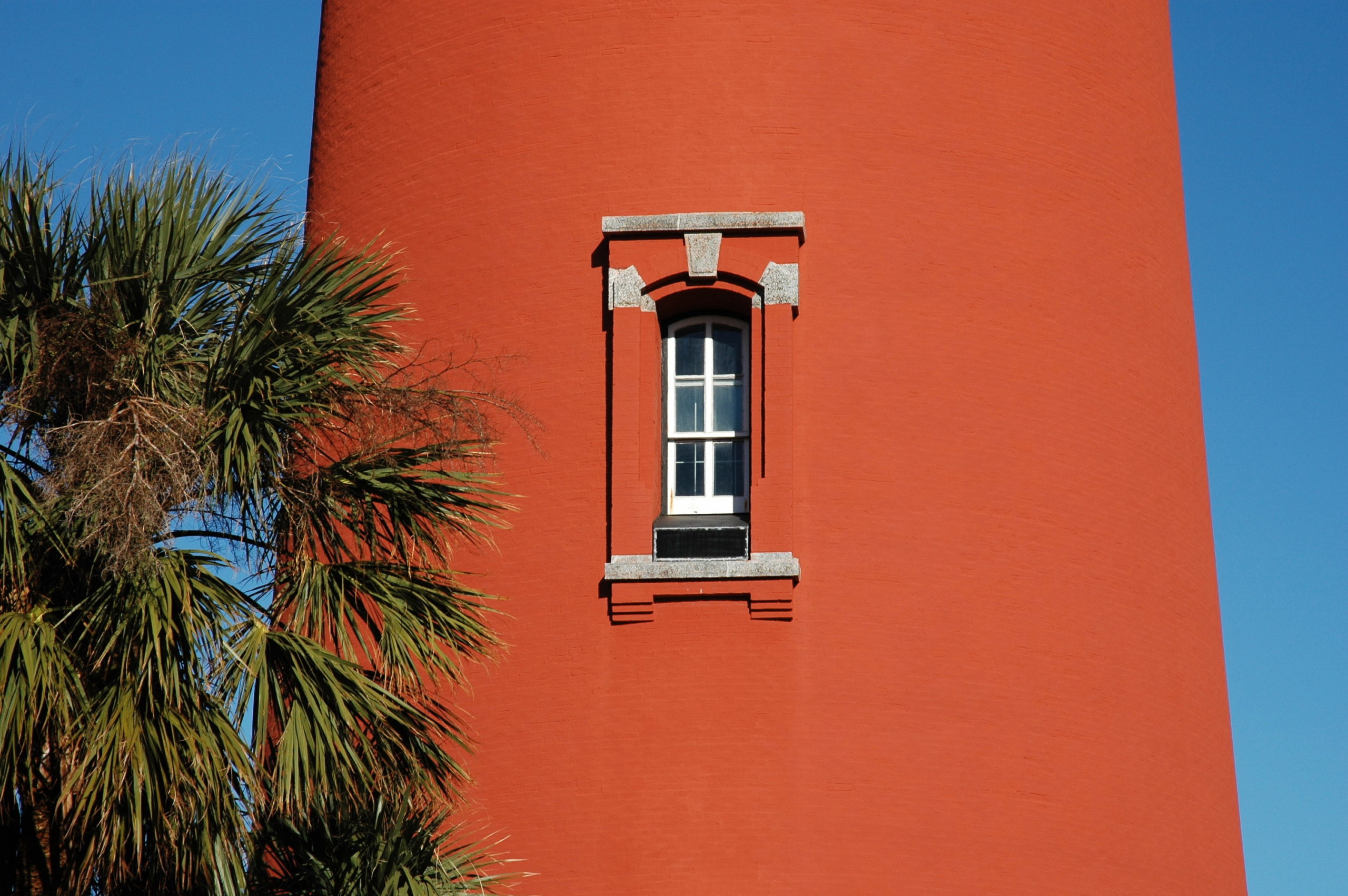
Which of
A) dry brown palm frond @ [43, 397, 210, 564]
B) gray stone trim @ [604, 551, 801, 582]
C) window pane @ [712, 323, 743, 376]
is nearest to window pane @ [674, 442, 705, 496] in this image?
window pane @ [712, 323, 743, 376]

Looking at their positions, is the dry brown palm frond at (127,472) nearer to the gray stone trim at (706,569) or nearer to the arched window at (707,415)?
the gray stone trim at (706,569)

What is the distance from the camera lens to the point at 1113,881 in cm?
1307

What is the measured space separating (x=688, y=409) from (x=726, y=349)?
0.51m

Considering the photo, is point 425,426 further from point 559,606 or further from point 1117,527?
point 1117,527

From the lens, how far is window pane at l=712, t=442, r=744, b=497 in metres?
13.6

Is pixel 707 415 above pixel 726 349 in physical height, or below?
Result: below

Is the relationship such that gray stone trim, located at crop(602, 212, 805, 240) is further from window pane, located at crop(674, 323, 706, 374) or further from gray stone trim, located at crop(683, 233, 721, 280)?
window pane, located at crop(674, 323, 706, 374)

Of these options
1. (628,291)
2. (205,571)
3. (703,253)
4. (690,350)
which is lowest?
(205,571)

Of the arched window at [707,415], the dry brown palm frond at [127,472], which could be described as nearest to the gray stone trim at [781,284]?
the arched window at [707,415]

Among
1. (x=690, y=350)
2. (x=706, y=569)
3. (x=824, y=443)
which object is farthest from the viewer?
(x=690, y=350)

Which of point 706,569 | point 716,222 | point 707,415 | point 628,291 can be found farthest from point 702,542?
point 716,222

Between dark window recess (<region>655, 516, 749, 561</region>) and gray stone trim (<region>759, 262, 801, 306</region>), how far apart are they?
157cm

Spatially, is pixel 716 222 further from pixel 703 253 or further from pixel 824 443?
pixel 824 443

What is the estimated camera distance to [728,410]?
13758 mm
